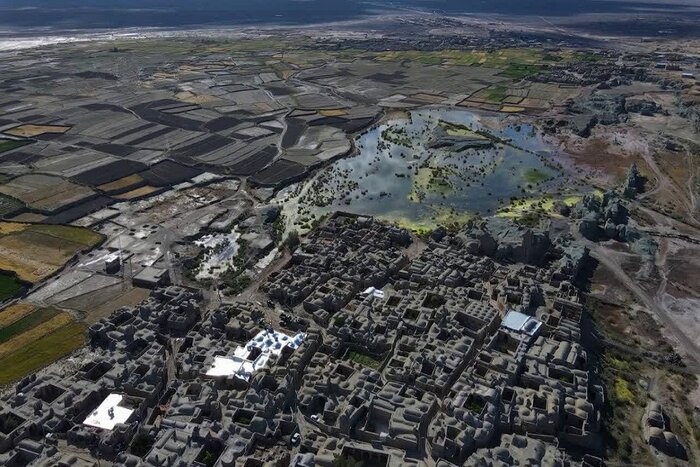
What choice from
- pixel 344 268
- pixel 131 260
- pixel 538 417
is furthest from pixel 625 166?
pixel 131 260

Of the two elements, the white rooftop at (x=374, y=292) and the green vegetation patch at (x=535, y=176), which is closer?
the white rooftop at (x=374, y=292)

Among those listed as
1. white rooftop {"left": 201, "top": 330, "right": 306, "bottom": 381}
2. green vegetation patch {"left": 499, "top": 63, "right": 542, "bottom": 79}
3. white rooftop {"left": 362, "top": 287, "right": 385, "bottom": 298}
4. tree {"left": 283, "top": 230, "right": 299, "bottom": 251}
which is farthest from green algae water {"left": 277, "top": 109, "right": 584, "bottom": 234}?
green vegetation patch {"left": 499, "top": 63, "right": 542, "bottom": 79}

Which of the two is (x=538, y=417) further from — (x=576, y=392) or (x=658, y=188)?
(x=658, y=188)

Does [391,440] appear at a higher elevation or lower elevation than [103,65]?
lower

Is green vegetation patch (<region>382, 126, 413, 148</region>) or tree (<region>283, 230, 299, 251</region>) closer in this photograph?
tree (<region>283, 230, 299, 251</region>)

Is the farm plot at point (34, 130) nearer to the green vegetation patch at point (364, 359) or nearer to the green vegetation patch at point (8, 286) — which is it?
the green vegetation patch at point (8, 286)

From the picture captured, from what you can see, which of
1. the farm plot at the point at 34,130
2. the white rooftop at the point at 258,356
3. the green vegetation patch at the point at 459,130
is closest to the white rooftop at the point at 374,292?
the white rooftop at the point at 258,356

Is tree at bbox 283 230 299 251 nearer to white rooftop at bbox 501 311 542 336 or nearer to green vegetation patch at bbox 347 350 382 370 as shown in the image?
green vegetation patch at bbox 347 350 382 370
